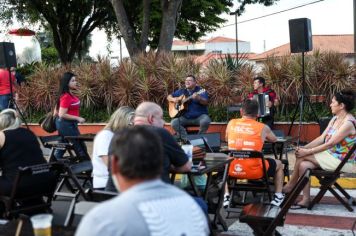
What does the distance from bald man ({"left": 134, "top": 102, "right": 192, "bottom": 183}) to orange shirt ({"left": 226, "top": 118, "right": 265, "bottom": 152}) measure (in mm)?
1602

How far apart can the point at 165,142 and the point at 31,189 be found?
183 cm

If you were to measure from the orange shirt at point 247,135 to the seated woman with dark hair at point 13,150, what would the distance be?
87.1 inches

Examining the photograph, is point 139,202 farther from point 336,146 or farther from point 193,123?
point 193,123

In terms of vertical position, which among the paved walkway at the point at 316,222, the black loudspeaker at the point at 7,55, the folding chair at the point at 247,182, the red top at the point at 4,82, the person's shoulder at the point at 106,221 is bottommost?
the paved walkway at the point at 316,222

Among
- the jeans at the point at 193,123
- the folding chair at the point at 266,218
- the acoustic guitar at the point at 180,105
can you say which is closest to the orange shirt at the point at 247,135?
the folding chair at the point at 266,218

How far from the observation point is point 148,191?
2000 millimetres

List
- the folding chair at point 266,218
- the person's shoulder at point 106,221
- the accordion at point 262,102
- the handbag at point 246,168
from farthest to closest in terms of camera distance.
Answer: the accordion at point 262,102
the handbag at point 246,168
the folding chair at point 266,218
the person's shoulder at point 106,221

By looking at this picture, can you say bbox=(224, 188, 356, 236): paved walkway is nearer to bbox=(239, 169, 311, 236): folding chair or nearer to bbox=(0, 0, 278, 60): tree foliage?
bbox=(239, 169, 311, 236): folding chair

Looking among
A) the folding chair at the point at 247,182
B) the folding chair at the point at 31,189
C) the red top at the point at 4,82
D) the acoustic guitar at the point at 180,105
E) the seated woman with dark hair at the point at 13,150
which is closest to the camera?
the folding chair at the point at 31,189

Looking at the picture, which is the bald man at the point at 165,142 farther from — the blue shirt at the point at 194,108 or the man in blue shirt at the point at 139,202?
the blue shirt at the point at 194,108

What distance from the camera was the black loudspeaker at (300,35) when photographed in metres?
10.7

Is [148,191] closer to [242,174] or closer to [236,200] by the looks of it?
[242,174]

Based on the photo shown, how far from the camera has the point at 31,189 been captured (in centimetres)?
521

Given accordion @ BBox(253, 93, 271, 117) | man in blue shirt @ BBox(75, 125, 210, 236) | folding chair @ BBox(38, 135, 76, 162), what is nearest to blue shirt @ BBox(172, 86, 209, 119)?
accordion @ BBox(253, 93, 271, 117)
